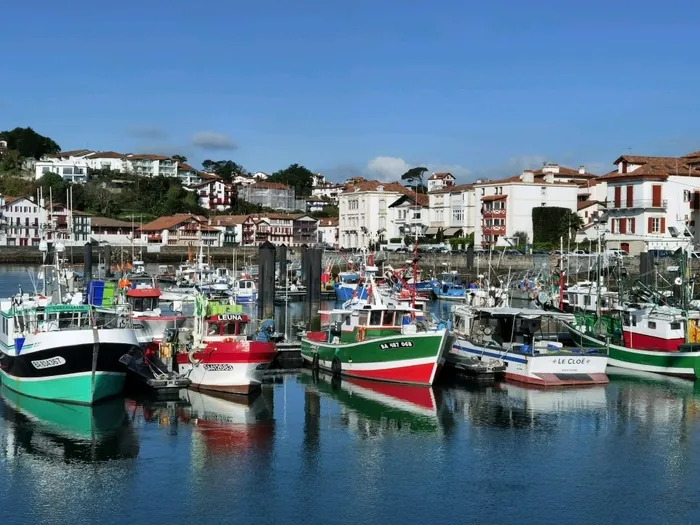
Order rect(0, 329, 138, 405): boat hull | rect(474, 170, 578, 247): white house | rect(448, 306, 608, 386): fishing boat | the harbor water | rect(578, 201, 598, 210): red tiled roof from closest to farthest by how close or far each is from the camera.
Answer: the harbor water → rect(0, 329, 138, 405): boat hull → rect(448, 306, 608, 386): fishing boat → rect(474, 170, 578, 247): white house → rect(578, 201, 598, 210): red tiled roof

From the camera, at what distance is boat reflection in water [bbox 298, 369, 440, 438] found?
28.0 meters

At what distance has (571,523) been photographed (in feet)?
64.5

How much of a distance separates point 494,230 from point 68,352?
264 feet

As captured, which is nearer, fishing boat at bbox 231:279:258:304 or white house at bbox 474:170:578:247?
fishing boat at bbox 231:279:258:304

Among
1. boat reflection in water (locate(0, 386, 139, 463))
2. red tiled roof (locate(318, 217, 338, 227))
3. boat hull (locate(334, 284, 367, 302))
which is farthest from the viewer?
red tiled roof (locate(318, 217, 338, 227))

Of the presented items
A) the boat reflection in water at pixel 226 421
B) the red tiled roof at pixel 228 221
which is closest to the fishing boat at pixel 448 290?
the boat reflection in water at pixel 226 421

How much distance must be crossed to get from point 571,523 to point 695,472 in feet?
17.6

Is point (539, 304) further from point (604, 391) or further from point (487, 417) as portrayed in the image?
point (487, 417)

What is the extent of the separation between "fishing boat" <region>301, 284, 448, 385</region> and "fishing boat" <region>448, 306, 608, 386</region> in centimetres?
270

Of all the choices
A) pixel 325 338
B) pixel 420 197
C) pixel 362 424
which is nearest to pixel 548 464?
pixel 362 424

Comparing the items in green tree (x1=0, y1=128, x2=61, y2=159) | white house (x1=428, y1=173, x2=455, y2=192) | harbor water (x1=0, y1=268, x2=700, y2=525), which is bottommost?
harbor water (x1=0, y1=268, x2=700, y2=525)

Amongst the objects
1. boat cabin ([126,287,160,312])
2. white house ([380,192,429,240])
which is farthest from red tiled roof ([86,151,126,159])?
boat cabin ([126,287,160,312])

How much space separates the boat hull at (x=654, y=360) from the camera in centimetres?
3569

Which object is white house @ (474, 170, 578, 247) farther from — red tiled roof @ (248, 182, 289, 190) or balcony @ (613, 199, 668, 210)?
red tiled roof @ (248, 182, 289, 190)
